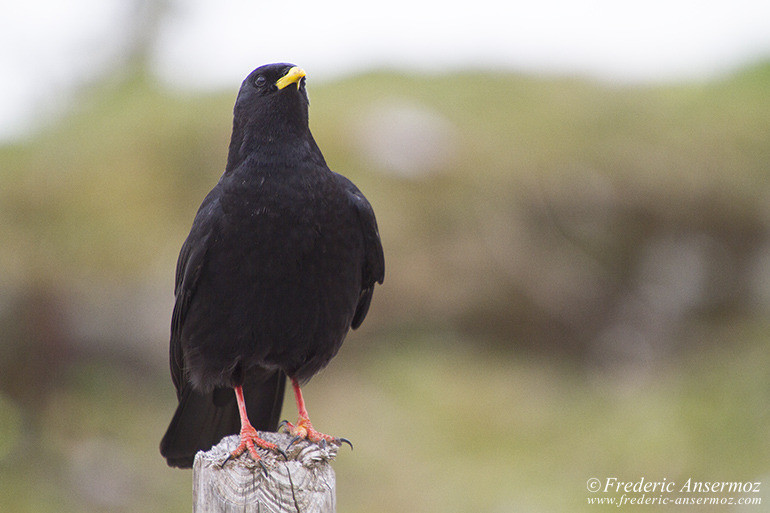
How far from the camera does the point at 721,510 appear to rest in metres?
7.09

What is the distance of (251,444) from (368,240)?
126cm

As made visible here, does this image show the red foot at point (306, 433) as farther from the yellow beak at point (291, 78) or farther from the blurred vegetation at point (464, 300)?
the blurred vegetation at point (464, 300)

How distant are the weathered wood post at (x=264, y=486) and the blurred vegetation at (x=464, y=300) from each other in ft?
14.6

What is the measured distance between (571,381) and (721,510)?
196 centimetres

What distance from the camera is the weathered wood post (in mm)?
2912

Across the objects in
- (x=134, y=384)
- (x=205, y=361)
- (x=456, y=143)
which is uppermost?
(x=456, y=143)

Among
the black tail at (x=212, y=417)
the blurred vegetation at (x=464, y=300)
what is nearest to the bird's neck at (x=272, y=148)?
the black tail at (x=212, y=417)

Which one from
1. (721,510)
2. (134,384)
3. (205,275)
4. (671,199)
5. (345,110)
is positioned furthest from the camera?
(345,110)

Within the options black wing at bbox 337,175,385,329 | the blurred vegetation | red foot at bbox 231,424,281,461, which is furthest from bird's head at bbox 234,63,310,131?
the blurred vegetation

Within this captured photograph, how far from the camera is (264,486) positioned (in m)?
2.95

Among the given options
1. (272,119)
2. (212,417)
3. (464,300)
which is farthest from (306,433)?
(464,300)

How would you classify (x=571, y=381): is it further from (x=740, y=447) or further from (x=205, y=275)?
(x=205, y=275)

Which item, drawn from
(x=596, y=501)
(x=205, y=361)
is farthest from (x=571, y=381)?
(x=205, y=361)

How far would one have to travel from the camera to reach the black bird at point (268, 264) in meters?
3.87
